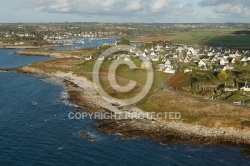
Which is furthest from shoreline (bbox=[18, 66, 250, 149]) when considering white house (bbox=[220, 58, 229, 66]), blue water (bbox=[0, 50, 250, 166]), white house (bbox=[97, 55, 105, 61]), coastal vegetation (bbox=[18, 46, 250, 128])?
white house (bbox=[97, 55, 105, 61])

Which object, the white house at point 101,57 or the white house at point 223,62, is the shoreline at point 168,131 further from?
the white house at point 101,57

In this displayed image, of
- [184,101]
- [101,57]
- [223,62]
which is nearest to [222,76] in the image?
[184,101]

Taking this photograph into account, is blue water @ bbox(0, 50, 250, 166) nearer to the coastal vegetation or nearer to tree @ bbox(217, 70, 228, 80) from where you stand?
the coastal vegetation

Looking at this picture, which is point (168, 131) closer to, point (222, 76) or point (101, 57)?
point (222, 76)

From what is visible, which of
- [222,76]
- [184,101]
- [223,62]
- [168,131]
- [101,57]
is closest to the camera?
[168,131]

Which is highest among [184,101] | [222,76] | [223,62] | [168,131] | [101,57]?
[101,57]

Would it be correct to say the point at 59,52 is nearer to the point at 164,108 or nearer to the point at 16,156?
the point at 164,108

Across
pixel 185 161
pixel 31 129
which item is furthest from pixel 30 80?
pixel 185 161

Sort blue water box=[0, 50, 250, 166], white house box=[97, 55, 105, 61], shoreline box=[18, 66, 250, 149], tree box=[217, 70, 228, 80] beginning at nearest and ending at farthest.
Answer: blue water box=[0, 50, 250, 166], shoreline box=[18, 66, 250, 149], tree box=[217, 70, 228, 80], white house box=[97, 55, 105, 61]
